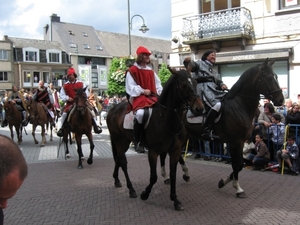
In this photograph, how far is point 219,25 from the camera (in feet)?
50.8

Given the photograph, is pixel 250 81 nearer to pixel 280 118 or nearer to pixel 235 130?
pixel 235 130

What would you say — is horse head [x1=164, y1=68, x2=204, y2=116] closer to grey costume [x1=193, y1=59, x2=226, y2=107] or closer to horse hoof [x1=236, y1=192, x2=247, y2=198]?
grey costume [x1=193, y1=59, x2=226, y2=107]

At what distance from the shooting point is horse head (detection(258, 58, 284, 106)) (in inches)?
253

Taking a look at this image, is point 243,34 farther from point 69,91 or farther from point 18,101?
point 18,101

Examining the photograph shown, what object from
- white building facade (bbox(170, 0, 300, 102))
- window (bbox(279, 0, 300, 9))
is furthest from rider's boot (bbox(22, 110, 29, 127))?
window (bbox(279, 0, 300, 9))

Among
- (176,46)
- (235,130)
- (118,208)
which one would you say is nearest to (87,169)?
(118,208)

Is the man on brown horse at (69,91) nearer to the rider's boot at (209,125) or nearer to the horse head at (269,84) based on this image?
the rider's boot at (209,125)

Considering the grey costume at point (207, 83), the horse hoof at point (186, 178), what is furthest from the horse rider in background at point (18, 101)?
the grey costume at point (207, 83)

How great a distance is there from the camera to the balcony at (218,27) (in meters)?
14.8

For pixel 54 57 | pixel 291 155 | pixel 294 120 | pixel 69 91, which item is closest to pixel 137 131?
pixel 291 155

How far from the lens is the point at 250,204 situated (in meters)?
5.92

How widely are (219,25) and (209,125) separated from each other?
9.63 metres

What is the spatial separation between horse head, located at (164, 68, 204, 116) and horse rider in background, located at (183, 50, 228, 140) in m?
1.67

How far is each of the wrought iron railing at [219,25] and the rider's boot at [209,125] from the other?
28.4 ft
